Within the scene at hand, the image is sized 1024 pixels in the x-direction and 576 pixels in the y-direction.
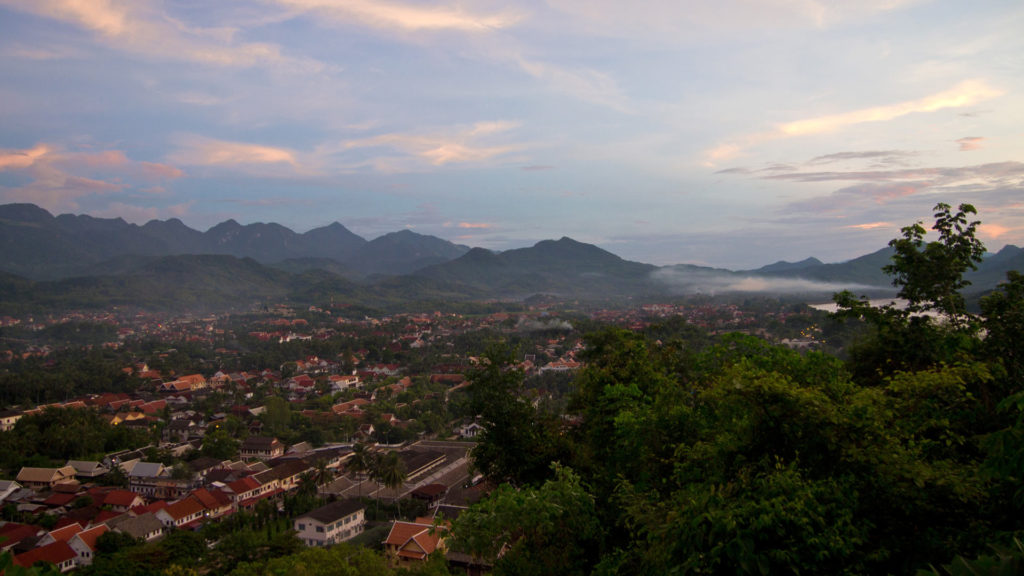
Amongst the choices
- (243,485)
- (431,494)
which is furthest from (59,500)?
(431,494)

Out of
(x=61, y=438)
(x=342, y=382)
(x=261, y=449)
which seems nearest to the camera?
(x=61, y=438)

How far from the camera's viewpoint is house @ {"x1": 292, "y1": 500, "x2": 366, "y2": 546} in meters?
15.6

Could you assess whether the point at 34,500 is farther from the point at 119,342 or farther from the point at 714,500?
the point at 119,342

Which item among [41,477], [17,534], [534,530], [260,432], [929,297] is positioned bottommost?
[260,432]

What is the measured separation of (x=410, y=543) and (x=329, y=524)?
12.3 feet

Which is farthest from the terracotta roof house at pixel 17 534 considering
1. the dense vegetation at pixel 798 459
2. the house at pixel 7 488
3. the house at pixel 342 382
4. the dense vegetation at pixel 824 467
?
the house at pixel 342 382

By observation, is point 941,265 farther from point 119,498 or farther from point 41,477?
point 41,477

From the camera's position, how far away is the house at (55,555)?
13.6m

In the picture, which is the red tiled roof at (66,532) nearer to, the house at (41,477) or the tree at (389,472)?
the house at (41,477)

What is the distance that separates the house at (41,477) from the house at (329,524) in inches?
433

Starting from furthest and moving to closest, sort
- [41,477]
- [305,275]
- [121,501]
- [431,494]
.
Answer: [305,275], [41,477], [431,494], [121,501]

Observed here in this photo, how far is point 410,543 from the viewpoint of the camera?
1329 cm

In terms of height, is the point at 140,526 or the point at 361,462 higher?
the point at 361,462

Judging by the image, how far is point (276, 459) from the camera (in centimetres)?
2398
